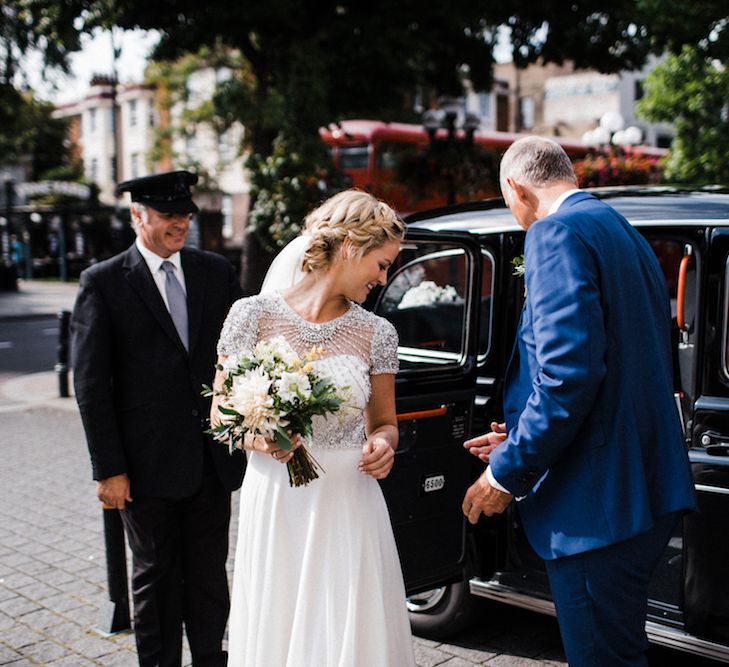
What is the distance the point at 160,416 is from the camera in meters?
3.71

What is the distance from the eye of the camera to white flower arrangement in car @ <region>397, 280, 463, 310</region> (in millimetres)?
4914

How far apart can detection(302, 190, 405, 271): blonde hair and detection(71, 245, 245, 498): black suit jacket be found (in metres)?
1.09

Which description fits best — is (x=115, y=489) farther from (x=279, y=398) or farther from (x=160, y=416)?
(x=279, y=398)

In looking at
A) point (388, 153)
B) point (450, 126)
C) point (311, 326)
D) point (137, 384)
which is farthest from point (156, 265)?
point (388, 153)

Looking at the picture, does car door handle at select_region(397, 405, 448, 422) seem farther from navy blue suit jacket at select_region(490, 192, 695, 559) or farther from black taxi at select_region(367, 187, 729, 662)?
navy blue suit jacket at select_region(490, 192, 695, 559)

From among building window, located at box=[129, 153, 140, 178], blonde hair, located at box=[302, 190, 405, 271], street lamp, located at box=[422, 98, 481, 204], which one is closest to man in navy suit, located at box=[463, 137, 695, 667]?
blonde hair, located at box=[302, 190, 405, 271]

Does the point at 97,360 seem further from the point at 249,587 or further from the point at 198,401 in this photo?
the point at 249,587

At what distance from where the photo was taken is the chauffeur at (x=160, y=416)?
11.9 ft

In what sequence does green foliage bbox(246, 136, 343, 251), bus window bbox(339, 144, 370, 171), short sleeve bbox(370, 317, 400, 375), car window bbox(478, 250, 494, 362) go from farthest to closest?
bus window bbox(339, 144, 370, 171)
green foliage bbox(246, 136, 343, 251)
car window bbox(478, 250, 494, 362)
short sleeve bbox(370, 317, 400, 375)

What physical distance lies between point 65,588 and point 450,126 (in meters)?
10.2

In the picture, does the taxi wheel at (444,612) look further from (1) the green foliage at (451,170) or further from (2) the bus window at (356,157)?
(2) the bus window at (356,157)

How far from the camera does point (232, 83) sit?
13086 millimetres

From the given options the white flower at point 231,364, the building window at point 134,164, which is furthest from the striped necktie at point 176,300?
the building window at point 134,164

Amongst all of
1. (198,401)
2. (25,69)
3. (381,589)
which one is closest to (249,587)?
(381,589)
